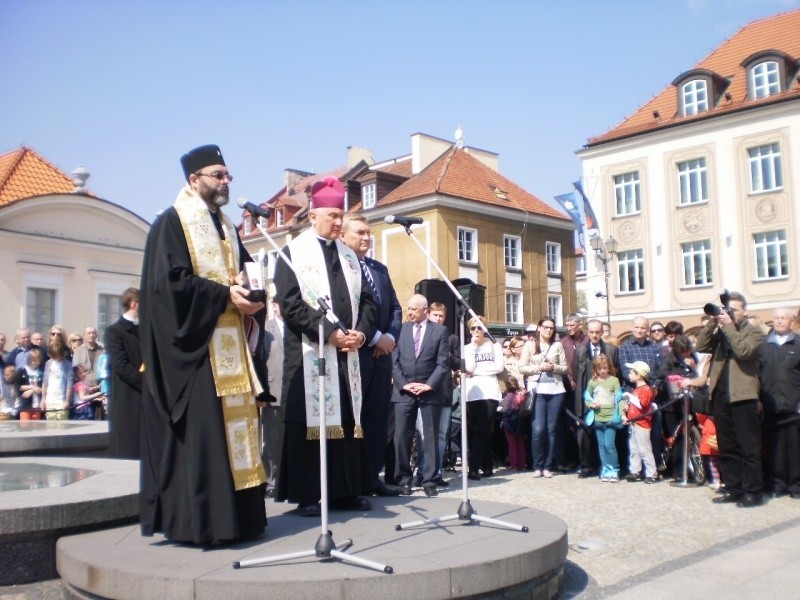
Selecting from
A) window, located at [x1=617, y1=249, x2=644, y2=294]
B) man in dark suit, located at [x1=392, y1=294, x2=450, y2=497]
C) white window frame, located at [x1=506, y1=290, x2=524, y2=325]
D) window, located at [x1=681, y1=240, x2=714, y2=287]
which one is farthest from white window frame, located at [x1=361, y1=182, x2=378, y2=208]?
man in dark suit, located at [x1=392, y1=294, x2=450, y2=497]

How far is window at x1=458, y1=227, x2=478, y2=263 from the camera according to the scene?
136ft

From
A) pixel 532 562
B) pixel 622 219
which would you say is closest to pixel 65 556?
pixel 532 562

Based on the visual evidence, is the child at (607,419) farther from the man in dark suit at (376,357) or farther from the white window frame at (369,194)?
the white window frame at (369,194)

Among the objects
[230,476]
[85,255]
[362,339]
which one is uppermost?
[85,255]

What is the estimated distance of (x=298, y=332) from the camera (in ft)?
19.9

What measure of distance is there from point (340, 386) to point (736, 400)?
4.51 m

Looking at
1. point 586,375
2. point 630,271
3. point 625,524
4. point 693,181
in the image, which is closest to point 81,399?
point 586,375

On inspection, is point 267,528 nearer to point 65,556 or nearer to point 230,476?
point 230,476

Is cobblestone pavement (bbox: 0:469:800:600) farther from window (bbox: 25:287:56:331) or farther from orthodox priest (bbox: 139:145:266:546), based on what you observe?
window (bbox: 25:287:56:331)

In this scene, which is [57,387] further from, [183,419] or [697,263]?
[697,263]

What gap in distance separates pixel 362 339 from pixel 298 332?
606 mm

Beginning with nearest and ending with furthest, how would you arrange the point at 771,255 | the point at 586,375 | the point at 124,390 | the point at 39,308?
1. the point at 124,390
2. the point at 586,375
3. the point at 39,308
4. the point at 771,255

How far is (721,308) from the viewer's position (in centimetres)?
839

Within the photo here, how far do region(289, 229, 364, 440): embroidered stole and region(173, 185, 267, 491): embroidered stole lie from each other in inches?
27.6
